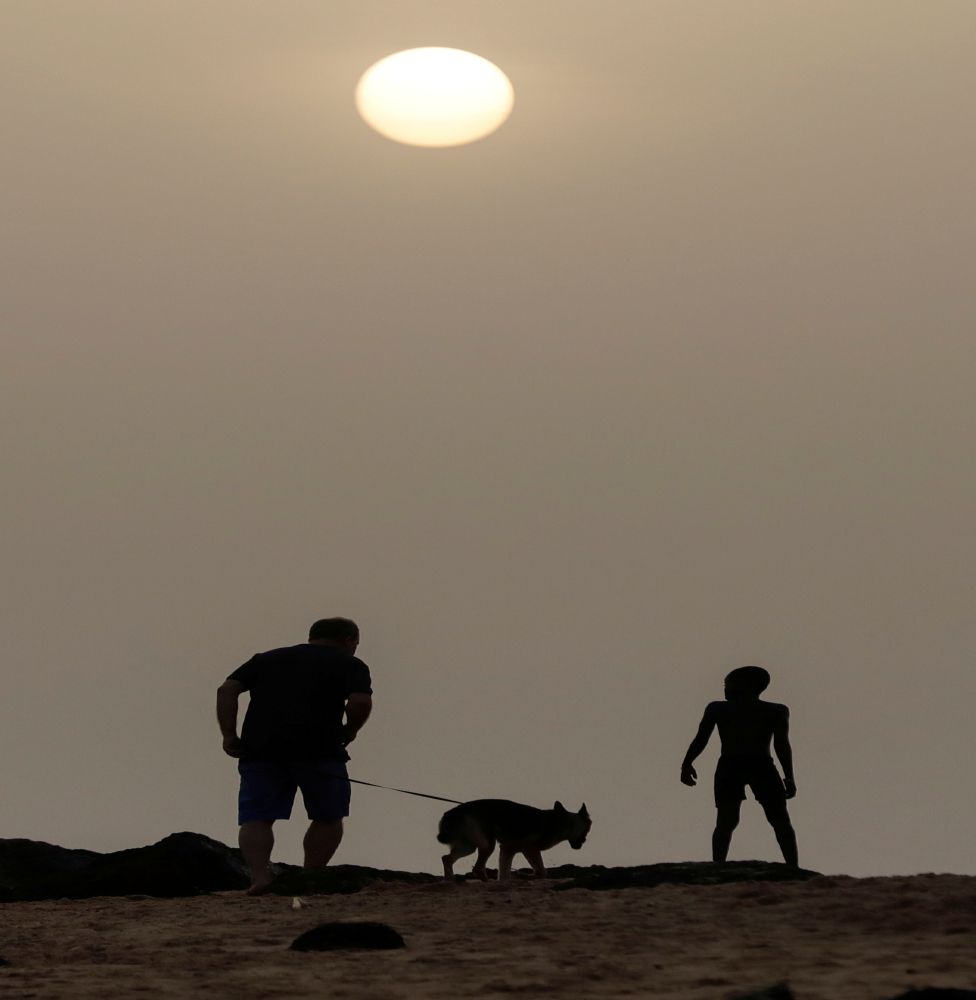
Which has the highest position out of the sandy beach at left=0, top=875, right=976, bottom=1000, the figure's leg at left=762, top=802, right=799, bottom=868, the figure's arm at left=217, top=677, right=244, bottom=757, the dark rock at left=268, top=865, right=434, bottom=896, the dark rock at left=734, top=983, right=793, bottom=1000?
the figure's arm at left=217, top=677, right=244, bottom=757

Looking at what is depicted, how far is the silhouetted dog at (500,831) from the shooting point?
11125 millimetres

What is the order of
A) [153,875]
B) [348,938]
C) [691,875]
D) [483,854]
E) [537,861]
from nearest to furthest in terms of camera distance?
[348,938] < [691,875] < [483,854] < [537,861] < [153,875]

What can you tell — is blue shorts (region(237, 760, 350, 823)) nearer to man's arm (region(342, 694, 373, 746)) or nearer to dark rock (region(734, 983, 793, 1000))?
man's arm (region(342, 694, 373, 746))

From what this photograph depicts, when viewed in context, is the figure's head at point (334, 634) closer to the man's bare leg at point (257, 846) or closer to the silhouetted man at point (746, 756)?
the man's bare leg at point (257, 846)

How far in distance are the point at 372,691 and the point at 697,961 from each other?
15.4 ft

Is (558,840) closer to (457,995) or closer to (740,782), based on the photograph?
(740,782)

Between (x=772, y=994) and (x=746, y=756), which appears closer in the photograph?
(x=772, y=994)

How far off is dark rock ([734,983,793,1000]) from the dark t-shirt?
550 centimetres

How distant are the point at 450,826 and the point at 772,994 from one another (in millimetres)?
5902

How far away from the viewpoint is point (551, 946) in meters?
7.06

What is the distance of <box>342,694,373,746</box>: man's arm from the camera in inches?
421

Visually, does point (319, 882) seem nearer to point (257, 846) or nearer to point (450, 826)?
point (257, 846)

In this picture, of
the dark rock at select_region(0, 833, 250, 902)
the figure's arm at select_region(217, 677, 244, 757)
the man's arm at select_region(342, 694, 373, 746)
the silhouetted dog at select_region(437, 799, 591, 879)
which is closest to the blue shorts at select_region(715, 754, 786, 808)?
the silhouetted dog at select_region(437, 799, 591, 879)

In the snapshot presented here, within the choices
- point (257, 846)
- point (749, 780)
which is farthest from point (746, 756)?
point (257, 846)
